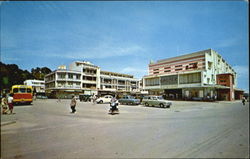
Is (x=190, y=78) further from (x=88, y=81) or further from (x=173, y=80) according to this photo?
(x=88, y=81)

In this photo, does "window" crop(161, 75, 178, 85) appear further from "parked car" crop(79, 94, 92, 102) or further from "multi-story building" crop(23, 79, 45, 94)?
"multi-story building" crop(23, 79, 45, 94)

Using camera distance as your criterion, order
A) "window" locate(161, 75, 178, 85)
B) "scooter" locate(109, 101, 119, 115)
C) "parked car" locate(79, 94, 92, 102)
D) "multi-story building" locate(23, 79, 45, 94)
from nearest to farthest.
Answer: "multi-story building" locate(23, 79, 45, 94), "parked car" locate(79, 94, 92, 102), "scooter" locate(109, 101, 119, 115), "window" locate(161, 75, 178, 85)

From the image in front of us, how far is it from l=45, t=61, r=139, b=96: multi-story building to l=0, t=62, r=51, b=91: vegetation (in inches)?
14.8

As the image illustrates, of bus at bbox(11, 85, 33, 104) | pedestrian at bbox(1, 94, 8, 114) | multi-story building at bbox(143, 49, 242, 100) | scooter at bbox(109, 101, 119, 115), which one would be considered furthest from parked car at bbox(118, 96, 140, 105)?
pedestrian at bbox(1, 94, 8, 114)

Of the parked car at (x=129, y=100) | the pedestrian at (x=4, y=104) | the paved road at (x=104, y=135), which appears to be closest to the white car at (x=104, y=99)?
the paved road at (x=104, y=135)

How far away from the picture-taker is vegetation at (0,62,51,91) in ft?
3.71

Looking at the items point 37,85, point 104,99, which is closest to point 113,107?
point 104,99

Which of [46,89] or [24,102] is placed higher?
[46,89]

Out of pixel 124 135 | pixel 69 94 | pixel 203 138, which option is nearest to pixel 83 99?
pixel 69 94

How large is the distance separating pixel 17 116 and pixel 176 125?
5.93 meters

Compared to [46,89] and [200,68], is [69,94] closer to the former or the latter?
[46,89]

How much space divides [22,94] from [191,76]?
2.21m

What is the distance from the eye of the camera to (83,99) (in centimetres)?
199

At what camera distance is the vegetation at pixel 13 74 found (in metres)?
1.13
